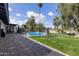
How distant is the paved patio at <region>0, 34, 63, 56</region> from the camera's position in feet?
14.2

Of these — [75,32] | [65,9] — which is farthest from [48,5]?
[75,32]

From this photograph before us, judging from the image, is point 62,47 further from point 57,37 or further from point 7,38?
point 7,38

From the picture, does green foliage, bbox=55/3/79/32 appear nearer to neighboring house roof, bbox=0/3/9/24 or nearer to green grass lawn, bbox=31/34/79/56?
green grass lawn, bbox=31/34/79/56

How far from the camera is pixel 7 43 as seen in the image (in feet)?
14.5

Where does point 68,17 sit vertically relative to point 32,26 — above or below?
above

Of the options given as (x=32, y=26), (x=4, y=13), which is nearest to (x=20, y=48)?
(x=32, y=26)

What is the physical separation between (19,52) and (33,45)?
24 cm

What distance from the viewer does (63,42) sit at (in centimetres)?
439

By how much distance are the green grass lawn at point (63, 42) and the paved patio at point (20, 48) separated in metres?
0.09

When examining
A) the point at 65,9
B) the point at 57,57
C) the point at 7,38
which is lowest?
the point at 57,57

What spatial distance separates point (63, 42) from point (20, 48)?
63cm

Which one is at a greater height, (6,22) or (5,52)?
(6,22)

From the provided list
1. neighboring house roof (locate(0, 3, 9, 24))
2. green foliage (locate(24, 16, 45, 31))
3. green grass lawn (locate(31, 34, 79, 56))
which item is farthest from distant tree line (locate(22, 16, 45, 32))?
neighboring house roof (locate(0, 3, 9, 24))

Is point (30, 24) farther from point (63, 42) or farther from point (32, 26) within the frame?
point (63, 42)
